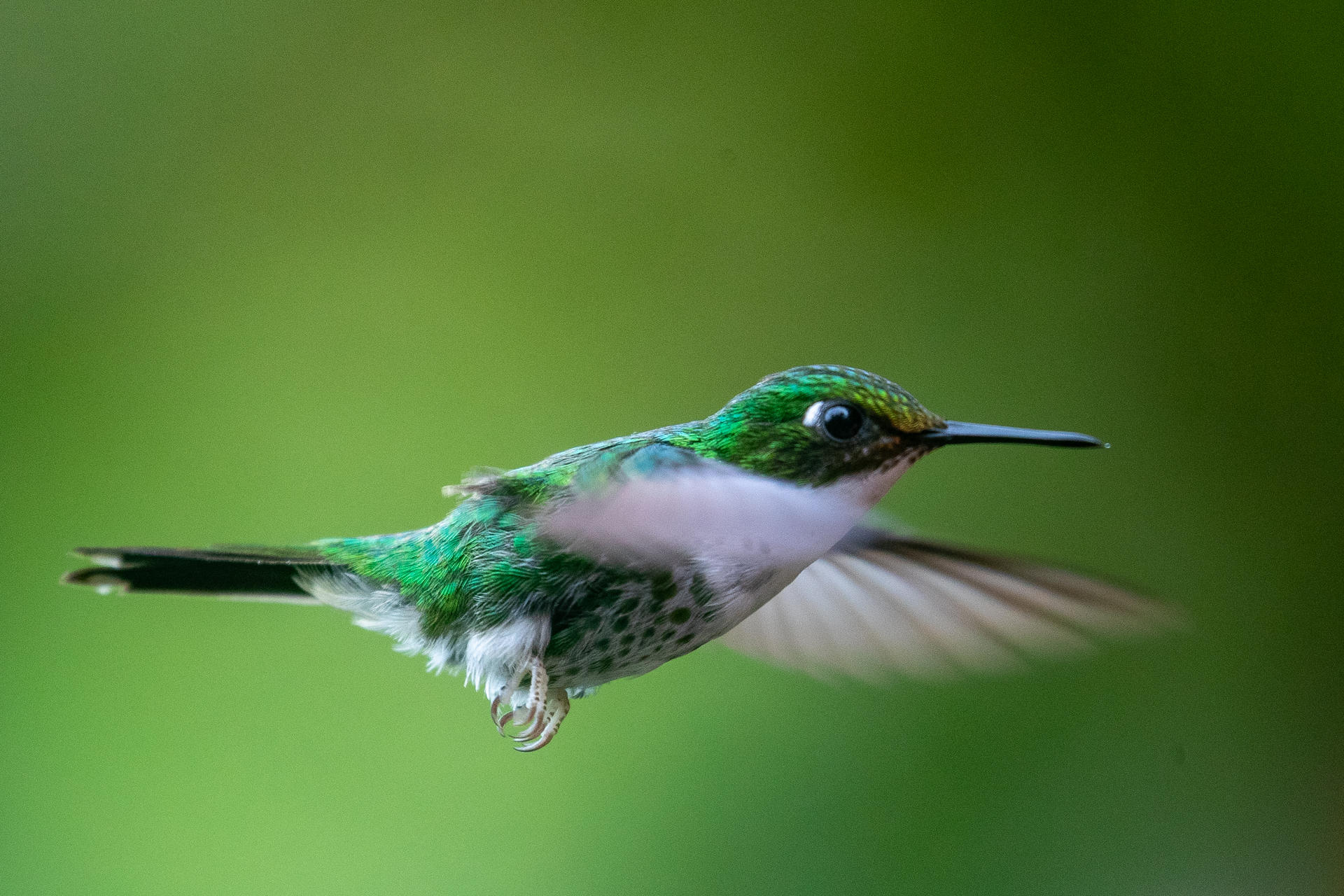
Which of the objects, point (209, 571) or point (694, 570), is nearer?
point (694, 570)

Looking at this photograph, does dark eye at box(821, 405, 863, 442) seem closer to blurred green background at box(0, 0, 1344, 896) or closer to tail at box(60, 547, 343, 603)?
tail at box(60, 547, 343, 603)

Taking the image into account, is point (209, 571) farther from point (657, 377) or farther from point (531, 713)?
point (657, 377)

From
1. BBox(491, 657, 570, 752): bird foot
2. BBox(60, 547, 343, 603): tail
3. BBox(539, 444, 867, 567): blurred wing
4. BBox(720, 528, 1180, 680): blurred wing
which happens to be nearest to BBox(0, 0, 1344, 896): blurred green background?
BBox(720, 528, 1180, 680): blurred wing

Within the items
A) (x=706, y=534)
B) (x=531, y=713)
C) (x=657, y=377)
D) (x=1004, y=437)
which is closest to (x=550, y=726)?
(x=531, y=713)

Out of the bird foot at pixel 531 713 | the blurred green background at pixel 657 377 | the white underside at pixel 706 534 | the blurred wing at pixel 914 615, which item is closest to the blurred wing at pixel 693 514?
the white underside at pixel 706 534

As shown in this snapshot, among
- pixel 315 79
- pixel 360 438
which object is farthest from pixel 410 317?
pixel 315 79

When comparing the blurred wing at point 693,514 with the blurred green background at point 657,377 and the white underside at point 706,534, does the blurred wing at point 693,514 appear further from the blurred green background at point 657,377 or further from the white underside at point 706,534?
the blurred green background at point 657,377

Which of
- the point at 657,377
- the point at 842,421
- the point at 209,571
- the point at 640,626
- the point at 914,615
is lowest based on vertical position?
the point at 914,615

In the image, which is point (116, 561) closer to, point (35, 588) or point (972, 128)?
point (35, 588)
